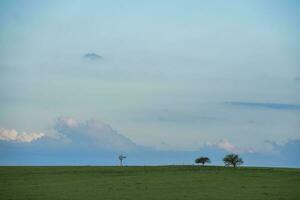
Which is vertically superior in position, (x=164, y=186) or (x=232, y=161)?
(x=232, y=161)

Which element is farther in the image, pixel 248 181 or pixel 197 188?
pixel 248 181

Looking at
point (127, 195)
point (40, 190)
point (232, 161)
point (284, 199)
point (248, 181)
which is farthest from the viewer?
point (232, 161)

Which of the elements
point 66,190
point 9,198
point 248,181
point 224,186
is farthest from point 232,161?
point 9,198

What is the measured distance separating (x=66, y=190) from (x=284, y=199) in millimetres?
21111

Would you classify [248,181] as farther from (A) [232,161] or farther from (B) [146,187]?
(A) [232,161]

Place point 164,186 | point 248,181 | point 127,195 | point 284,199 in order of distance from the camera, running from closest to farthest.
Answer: point 284,199, point 127,195, point 164,186, point 248,181

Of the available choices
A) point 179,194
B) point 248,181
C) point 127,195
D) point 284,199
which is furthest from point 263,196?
point 248,181

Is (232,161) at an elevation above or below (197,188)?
above

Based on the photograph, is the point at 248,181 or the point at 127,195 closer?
the point at 127,195

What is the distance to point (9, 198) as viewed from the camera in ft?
152

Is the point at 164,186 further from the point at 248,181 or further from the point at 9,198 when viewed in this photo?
the point at 9,198

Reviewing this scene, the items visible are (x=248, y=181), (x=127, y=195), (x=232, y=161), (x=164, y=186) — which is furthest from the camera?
(x=232, y=161)

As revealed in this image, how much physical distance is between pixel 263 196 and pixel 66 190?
1902 cm

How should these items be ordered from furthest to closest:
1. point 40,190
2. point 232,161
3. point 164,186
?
point 232,161 → point 164,186 → point 40,190
